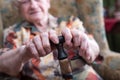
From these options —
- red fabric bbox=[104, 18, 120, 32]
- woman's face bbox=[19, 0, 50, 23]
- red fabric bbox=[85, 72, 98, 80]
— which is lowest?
red fabric bbox=[85, 72, 98, 80]

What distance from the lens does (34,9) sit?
1.58 m

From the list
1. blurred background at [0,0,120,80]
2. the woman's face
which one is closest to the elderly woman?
the woman's face

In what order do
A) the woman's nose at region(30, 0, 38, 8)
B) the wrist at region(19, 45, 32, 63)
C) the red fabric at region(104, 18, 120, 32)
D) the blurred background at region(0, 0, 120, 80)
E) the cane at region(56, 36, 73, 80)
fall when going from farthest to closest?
1. the red fabric at region(104, 18, 120, 32)
2. the blurred background at region(0, 0, 120, 80)
3. the woman's nose at region(30, 0, 38, 8)
4. the wrist at region(19, 45, 32, 63)
5. the cane at region(56, 36, 73, 80)

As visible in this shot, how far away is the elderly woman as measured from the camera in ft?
3.40

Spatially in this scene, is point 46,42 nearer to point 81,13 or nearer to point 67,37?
point 67,37

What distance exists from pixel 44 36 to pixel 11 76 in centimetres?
49

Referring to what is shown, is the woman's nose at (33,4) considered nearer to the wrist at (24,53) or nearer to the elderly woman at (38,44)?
the elderly woman at (38,44)

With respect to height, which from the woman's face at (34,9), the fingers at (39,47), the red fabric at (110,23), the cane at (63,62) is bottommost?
the red fabric at (110,23)

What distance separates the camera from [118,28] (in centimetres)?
251

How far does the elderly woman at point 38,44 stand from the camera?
1.04 m

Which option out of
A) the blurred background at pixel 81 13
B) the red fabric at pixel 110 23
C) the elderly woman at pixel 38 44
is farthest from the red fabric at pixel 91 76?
the red fabric at pixel 110 23

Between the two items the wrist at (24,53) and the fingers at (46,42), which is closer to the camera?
the fingers at (46,42)

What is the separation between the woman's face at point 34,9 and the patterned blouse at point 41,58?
0.05 metres

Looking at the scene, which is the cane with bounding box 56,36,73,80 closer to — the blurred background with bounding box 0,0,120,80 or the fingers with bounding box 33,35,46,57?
the fingers with bounding box 33,35,46,57
